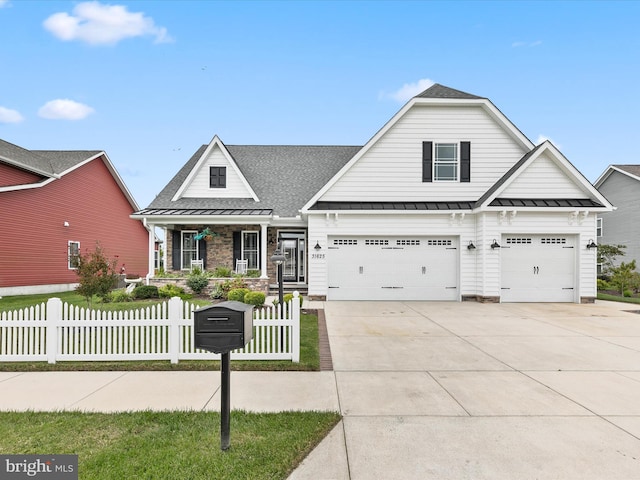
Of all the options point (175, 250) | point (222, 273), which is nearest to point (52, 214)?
point (175, 250)

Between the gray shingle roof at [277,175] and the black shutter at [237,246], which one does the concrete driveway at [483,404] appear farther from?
the gray shingle roof at [277,175]

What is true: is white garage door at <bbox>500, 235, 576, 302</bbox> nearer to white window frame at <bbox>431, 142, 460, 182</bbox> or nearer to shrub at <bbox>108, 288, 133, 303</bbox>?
white window frame at <bbox>431, 142, 460, 182</bbox>

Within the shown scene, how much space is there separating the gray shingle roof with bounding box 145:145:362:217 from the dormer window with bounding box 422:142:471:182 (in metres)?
5.67

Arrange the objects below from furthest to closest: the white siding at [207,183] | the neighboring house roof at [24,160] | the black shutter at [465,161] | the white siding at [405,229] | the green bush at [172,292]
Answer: the white siding at [207,183]
the neighboring house roof at [24,160]
the black shutter at [465,161]
the white siding at [405,229]
the green bush at [172,292]

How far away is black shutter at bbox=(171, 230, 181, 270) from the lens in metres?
16.1

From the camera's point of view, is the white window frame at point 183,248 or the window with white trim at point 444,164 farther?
the white window frame at point 183,248

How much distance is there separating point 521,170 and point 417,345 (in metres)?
9.50

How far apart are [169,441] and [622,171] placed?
29221 millimetres

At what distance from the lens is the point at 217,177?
650 inches

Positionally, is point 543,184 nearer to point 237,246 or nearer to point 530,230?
point 530,230

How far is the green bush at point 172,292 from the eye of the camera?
44.0ft

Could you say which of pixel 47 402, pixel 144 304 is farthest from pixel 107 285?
pixel 47 402

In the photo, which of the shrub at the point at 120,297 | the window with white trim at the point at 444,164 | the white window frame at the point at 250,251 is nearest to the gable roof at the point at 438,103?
the window with white trim at the point at 444,164

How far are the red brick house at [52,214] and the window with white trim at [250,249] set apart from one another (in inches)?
159
